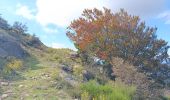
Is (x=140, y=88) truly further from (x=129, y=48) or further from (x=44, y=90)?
(x=129, y=48)

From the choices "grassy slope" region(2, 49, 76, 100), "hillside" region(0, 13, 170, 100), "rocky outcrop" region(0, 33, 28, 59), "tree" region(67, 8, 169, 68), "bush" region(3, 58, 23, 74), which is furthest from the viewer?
"tree" region(67, 8, 169, 68)

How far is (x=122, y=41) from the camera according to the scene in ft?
97.3

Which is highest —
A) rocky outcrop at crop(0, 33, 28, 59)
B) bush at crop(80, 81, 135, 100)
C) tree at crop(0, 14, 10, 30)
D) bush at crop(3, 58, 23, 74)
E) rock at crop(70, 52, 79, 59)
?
tree at crop(0, 14, 10, 30)

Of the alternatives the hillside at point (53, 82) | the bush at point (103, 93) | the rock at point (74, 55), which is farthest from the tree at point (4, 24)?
the bush at point (103, 93)

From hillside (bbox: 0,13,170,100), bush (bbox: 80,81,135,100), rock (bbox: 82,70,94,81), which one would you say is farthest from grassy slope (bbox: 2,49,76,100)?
rock (bbox: 82,70,94,81)

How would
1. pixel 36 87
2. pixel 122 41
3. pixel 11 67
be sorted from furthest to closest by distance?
1. pixel 122 41
2. pixel 11 67
3. pixel 36 87

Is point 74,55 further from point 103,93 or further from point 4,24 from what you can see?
point 103,93

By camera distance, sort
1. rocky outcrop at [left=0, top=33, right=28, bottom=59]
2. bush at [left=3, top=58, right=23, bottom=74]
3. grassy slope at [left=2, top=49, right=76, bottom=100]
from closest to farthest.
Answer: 1. grassy slope at [left=2, top=49, right=76, bottom=100]
2. bush at [left=3, top=58, right=23, bottom=74]
3. rocky outcrop at [left=0, top=33, right=28, bottom=59]

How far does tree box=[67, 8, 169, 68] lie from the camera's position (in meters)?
29.3

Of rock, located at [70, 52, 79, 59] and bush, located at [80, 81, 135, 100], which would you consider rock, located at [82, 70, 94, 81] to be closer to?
bush, located at [80, 81, 135, 100]

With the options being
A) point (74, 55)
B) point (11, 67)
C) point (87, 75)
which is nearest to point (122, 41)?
point (74, 55)

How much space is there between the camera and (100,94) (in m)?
14.8

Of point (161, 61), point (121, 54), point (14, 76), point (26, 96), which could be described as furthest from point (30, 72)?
point (161, 61)

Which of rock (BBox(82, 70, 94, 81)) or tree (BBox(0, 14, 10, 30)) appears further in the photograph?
tree (BBox(0, 14, 10, 30))
